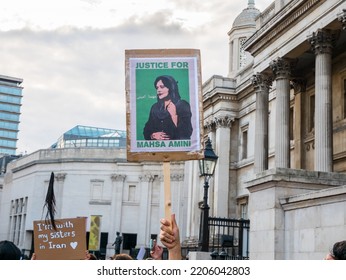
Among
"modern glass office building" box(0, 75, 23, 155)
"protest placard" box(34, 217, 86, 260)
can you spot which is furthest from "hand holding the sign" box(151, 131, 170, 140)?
"modern glass office building" box(0, 75, 23, 155)

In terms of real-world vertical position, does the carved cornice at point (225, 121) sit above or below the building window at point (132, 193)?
above

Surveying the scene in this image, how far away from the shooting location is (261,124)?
93.0 feet

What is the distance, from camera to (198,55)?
6.26 m

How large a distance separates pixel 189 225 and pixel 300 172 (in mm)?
29777

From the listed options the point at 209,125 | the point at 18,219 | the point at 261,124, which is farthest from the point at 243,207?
the point at 18,219

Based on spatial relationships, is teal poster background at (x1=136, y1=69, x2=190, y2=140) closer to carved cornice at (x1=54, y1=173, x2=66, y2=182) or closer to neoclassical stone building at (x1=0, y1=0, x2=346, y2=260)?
neoclassical stone building at (x1=0, y1=0, x2=346, y2=260)

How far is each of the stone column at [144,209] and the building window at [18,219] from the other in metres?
15.6

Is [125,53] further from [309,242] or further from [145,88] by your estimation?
[309,242]

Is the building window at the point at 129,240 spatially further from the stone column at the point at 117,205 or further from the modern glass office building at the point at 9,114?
the modern glass office building at the point at 9,114

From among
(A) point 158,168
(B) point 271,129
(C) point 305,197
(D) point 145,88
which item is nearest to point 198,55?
(D) point 145,88

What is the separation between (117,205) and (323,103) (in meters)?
41.0

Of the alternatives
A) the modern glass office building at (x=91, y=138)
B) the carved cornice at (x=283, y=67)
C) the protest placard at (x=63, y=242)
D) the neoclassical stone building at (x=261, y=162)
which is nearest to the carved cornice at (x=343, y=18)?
the neoclassical stone building at (x=261, y=162)

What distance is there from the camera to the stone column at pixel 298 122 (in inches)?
1172

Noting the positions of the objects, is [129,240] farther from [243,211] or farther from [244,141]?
[244,141]
